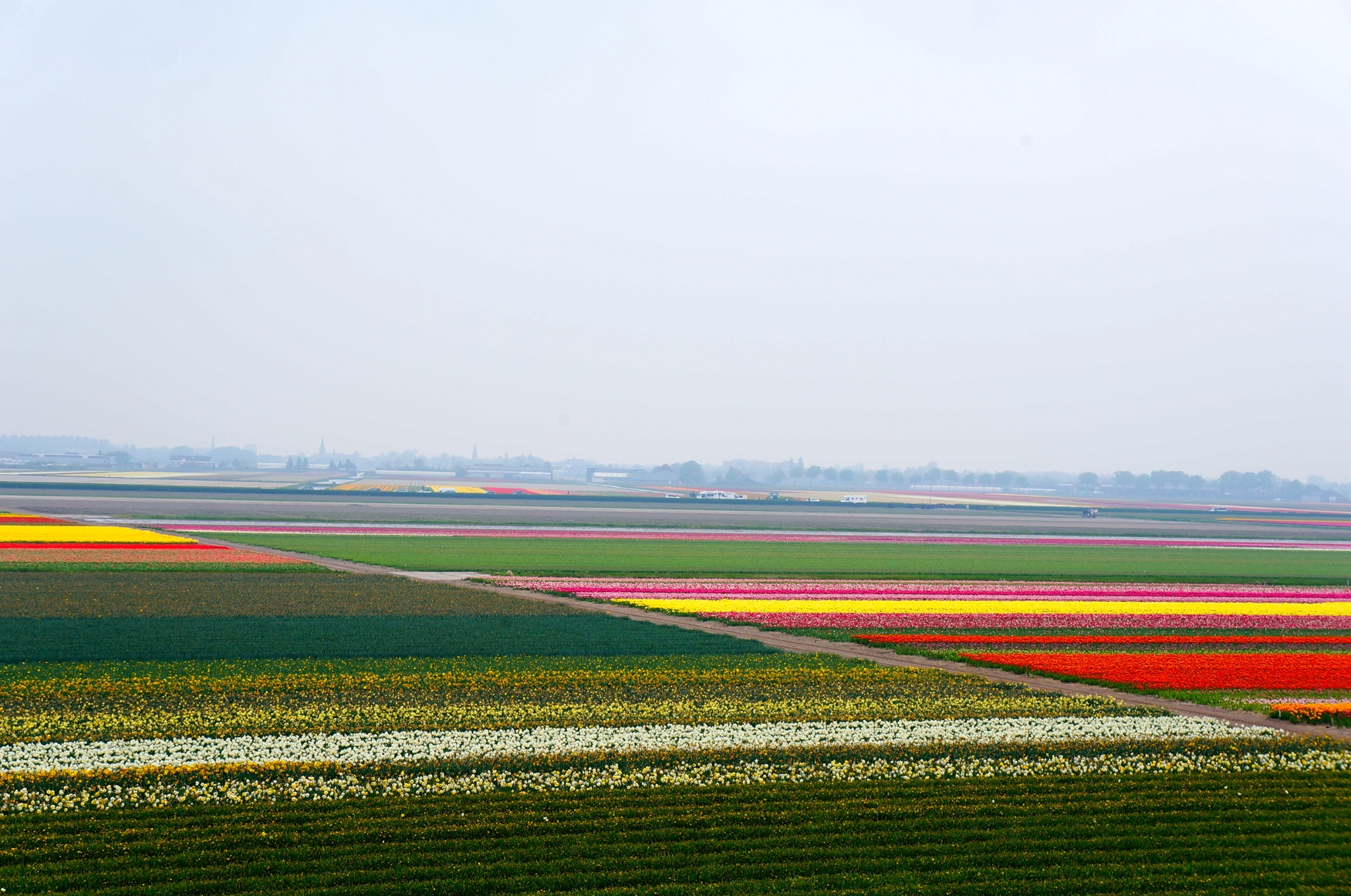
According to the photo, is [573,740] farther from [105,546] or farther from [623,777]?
[105,546]

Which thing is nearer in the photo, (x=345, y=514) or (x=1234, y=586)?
(x=1234, y=586)

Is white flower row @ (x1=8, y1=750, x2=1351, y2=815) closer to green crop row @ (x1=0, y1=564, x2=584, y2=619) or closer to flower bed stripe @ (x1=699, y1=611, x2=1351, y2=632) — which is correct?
flower bed stripe @ (x1=699, y1=611, x2=1351, y2=632)

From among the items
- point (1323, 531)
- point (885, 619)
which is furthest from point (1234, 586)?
point (1323, 531)

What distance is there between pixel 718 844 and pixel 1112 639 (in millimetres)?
20845

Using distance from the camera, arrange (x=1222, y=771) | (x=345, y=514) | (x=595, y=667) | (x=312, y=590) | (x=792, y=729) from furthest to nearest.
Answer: (x=345, y=514), (x=312, y=590), (x=595, y=667), (x=792, y=729), (x=1222, y=771)

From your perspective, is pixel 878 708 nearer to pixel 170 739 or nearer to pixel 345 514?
pixel 170 739

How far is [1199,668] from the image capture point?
2442 centimetres

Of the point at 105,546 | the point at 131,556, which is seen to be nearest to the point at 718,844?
the point at 131,556

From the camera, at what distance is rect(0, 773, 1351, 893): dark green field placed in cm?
1109

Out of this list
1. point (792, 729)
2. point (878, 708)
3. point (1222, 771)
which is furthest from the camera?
point (878, 708)

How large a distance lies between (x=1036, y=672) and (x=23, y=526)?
55209mm

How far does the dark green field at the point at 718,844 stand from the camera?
1109 centimetres

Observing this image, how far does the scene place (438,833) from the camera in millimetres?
12281

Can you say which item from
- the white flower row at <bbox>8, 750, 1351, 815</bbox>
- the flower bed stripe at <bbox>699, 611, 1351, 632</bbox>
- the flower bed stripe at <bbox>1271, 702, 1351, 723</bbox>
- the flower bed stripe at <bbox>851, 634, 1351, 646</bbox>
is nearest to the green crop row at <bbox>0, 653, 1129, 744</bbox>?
the white flower row at <bbox>8, 750, 1351, 815</bbox>
